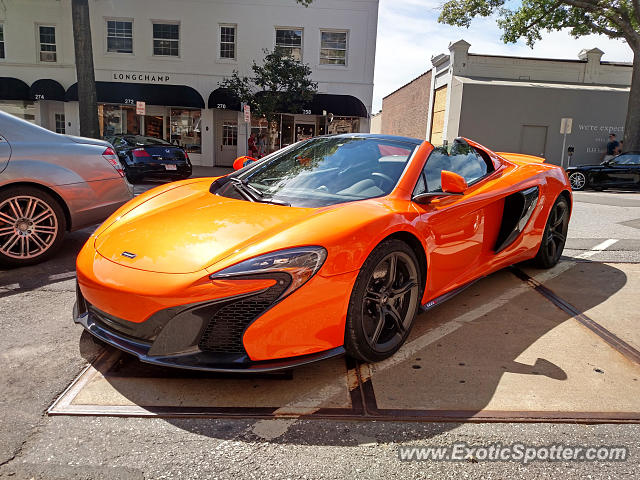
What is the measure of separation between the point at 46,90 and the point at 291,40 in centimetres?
1067

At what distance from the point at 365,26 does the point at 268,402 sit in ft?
71.1

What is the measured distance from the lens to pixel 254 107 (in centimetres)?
2092

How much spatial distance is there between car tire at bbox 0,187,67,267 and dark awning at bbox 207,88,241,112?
17632mm

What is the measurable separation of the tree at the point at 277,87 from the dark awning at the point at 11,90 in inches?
358

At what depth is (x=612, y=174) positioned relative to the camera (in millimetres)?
16047

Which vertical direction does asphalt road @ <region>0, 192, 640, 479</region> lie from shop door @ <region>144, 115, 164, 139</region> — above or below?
below

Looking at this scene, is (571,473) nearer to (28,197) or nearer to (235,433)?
(235,433)

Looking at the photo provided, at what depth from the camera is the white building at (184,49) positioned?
71.5ft

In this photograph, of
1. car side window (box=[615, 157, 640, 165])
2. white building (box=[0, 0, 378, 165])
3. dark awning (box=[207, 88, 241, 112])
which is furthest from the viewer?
white building (box=[0, 0, 378, 165])

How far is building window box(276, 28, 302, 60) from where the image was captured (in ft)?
72.8

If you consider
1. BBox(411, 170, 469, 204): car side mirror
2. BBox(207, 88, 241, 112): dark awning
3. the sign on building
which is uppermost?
BBox(207, 88, 241, 112): dark awning

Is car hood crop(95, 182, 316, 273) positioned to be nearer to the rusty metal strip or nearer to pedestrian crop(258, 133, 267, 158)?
the rusty metal strip

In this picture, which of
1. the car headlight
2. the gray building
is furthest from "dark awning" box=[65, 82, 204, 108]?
the car headlight

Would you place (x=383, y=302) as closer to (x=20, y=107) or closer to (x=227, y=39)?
(x=227, y=39)
